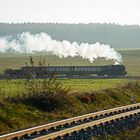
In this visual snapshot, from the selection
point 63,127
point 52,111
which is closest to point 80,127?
point 63,127

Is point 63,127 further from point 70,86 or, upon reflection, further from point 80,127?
point 70,86

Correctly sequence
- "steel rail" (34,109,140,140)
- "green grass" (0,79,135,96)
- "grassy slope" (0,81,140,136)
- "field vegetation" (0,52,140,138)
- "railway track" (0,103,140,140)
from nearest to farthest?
"steel rail" (34,109,140,140) → "railway track" (0,103,140,140) → "grassy slope" (0,81,140,136) → "field vegetation" (0,52,140,138) → "green grass" (0,79,135,96)

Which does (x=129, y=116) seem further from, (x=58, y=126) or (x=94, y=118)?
(x=58, y=126)

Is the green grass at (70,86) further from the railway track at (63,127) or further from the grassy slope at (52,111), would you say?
the railway track at (63,127)

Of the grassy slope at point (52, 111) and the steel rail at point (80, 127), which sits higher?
the steel rail at point (80, 127)

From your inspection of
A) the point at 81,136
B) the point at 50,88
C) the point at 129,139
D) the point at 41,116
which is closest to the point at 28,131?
the point at 81,136

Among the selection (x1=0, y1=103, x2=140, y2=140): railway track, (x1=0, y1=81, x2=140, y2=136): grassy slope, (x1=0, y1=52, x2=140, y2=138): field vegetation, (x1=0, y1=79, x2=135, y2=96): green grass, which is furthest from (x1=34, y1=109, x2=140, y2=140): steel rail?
(x1=0, y1=79, x2=135, y2=96): green grass

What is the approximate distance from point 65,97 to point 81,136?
9754mm

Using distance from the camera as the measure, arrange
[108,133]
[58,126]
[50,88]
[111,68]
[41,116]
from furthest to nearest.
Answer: [111,68] → [50,88] → [41,116] → [108,133] → [58,126]

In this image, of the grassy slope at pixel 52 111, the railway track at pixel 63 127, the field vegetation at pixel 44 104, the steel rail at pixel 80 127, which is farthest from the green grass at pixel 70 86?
the steel rail at pixel 80 127

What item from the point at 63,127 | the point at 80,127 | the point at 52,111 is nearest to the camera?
the point at 80,127

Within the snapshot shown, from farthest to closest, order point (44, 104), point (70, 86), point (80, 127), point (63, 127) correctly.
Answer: point (70, 86) < point (44, 104) < point (63, 127) < point (80, 127)

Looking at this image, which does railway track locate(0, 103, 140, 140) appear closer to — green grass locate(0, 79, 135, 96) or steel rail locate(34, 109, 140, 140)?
steel rail locate(34, 109, 140, 140)

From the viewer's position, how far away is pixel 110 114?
29406 mm
